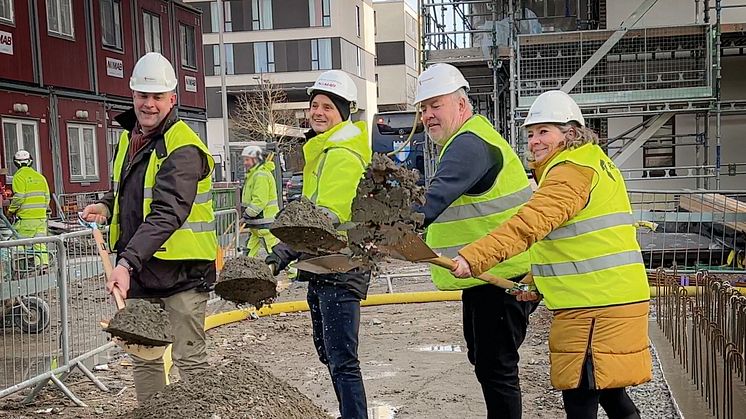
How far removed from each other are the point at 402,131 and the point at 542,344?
19.5 metres

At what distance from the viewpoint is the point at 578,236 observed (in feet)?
10.4

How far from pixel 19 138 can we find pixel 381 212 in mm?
13390

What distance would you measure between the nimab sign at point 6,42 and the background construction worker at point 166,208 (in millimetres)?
11812

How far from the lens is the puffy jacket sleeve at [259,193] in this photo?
10531 millimetres

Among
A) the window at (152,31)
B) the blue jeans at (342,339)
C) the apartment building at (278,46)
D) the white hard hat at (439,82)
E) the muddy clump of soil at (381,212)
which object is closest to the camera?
the muddy clump of soil at (381,212)

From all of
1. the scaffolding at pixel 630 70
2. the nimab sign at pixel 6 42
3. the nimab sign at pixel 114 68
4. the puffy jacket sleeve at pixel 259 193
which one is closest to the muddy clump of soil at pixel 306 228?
the puffy jacket sleeve at pixel 259 193

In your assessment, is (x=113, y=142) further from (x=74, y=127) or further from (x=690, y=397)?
(x=690, y=397)

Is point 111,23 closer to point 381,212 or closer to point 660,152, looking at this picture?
point 660,152

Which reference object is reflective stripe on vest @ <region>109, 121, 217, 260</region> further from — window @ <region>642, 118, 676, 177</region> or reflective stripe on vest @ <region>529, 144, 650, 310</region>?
window @ <region>642, 118, 676, 177</region>

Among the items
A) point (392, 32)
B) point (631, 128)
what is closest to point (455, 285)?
point (631, 128)

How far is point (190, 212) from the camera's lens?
3637 mm

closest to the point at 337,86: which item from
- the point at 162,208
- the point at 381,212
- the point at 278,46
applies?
the point at 162,208

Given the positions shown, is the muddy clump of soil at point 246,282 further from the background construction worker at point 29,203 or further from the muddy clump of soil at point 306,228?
the background construction worker at point 29,203

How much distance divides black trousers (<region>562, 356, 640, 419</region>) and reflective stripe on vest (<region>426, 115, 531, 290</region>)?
25.3 inches
